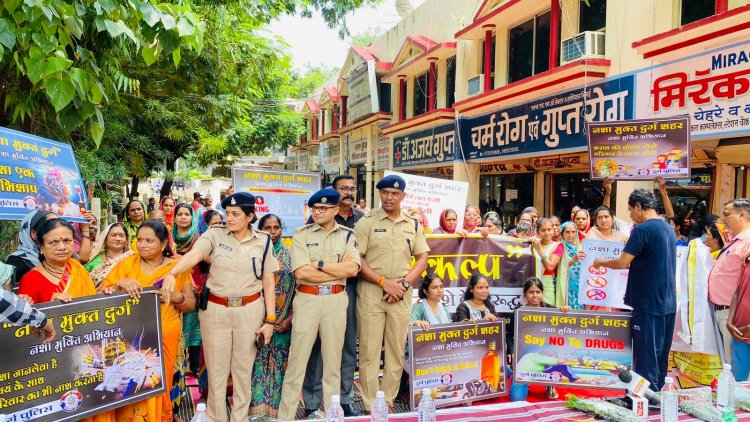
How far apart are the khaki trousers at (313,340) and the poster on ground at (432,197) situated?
2679 mm

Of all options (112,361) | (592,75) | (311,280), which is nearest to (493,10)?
(592,75)

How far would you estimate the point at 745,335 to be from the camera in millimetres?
4004

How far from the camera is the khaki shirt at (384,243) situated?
4.04 metres

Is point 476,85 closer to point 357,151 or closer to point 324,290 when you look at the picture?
point 357,151

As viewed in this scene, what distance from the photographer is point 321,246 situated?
3.87m

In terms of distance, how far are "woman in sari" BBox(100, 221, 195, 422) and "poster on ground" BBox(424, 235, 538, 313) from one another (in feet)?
7.70

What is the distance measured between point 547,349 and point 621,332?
0.63 meters

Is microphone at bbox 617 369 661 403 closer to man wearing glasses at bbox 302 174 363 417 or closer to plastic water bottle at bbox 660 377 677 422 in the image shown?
plastic water bottle at bbox 660 377 677 422

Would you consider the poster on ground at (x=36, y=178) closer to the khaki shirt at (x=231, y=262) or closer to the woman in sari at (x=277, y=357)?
the khaki shirt at (x=231, y=262)

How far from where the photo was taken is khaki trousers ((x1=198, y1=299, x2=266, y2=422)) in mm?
3623

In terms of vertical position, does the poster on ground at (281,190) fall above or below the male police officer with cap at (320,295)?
above

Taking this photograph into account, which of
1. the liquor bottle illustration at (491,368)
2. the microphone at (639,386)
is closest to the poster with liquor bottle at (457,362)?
the liquor bottle illustration at (491,368)

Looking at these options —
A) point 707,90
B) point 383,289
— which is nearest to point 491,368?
point 383,289

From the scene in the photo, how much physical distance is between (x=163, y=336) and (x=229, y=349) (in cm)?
46
